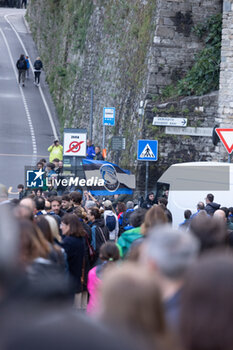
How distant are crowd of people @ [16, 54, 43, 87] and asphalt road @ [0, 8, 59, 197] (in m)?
0.43

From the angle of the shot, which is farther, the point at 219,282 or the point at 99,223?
the point at 99,223

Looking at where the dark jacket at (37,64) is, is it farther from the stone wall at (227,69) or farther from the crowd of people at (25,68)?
the stone wall at (227,69)

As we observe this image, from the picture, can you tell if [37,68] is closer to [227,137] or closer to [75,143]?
[75,143]

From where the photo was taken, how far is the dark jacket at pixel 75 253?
763 centimetres

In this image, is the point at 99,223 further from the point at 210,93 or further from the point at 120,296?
the point at 210,93

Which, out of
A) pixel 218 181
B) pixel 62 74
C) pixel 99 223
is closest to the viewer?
pixel 99 223

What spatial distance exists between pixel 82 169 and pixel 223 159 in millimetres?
5234

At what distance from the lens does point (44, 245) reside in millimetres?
5160

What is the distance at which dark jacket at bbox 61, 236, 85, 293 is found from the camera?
300 inches

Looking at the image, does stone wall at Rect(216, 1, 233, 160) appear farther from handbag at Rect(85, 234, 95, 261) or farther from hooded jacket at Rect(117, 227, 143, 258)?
hooded jacket at Rect(117, 227, 143, 258)

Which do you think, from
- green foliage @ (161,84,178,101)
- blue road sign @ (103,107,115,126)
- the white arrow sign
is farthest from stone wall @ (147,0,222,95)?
blue road sign @ (103,107,115,126)

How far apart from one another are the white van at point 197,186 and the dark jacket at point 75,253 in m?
6.10

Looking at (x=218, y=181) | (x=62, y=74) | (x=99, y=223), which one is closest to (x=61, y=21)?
(x=62, y=74)

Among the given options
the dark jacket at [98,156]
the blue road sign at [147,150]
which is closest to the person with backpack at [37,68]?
the dark jacket at [98,156]
